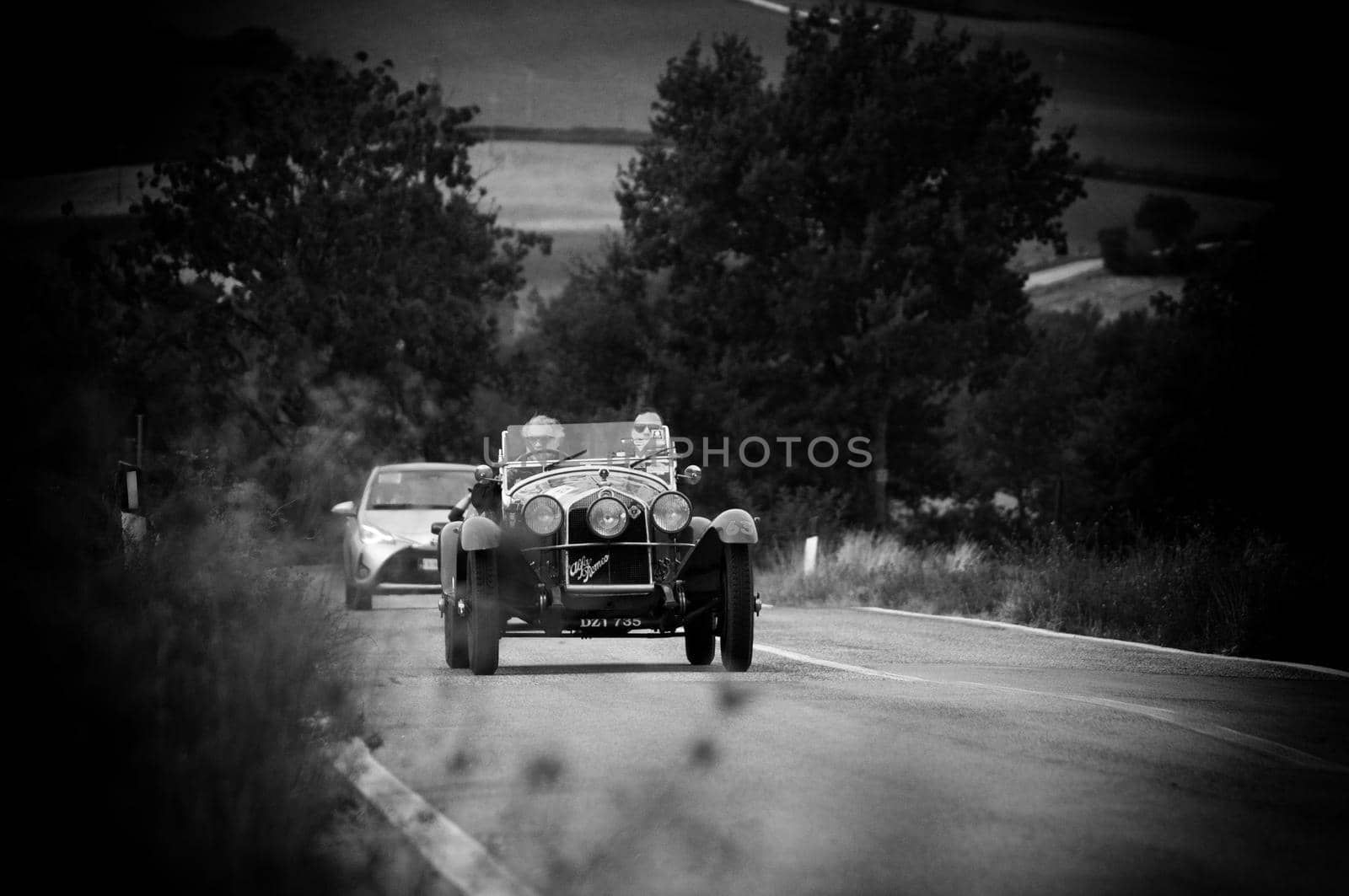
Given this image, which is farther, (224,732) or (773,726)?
(773,726)

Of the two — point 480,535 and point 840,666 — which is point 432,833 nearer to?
point 480,535

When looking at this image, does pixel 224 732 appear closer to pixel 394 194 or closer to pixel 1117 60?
pixel 394 194

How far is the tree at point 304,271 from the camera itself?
48.0m

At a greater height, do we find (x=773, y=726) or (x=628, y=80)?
(x=628, y=80)

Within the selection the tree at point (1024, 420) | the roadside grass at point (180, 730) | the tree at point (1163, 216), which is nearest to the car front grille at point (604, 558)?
the roadside grass at point (180, 730)

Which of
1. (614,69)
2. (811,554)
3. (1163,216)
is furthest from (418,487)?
(1163,216)

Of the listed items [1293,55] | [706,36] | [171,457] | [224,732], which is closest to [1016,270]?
[1293,55]

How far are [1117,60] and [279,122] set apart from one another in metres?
50.8

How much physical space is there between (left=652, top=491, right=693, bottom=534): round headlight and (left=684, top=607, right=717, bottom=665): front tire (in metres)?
0.95

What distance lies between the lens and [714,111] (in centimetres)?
6038

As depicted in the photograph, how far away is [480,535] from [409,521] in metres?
10.3

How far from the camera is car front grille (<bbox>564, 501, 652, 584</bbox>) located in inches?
523

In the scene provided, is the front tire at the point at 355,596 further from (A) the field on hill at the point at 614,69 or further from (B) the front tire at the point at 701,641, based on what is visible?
(B) the front tire at the point at 701,641

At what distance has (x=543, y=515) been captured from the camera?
13.3 metres
